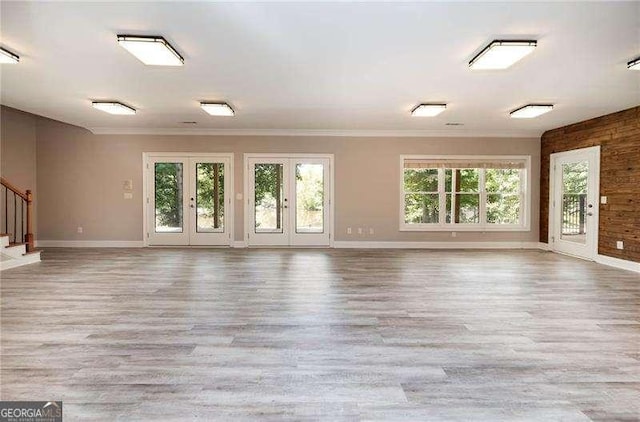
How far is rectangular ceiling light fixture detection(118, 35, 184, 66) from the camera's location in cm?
343

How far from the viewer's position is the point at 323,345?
9.76 ft

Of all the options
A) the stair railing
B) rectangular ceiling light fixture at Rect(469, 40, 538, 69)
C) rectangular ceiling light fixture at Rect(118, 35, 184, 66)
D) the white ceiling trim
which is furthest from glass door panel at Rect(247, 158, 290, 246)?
rectangular ceiling light fixture at Rect(469, 40, 538, 69)

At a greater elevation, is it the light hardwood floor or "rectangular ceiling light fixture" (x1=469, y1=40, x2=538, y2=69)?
"rectangular ceiling light fixture" (x1=469, y1=40, x2=538, y2=69)

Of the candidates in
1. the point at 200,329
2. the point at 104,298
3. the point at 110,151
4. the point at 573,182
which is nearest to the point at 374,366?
the point at 200,329

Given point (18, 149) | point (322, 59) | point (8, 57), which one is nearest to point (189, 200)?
point (18, 149)

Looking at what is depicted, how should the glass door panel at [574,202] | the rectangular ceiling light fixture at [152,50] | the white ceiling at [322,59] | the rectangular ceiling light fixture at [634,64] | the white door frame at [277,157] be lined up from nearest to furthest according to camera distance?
the white ceiling at [322,59], the rectangular ceiling light fixture at [152,50], the rectangular ceiling light fixture at [634,64], the glass door panel at [574,202], the white door frame at [277,157]

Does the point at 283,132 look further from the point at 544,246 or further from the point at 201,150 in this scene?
the point at 544,246

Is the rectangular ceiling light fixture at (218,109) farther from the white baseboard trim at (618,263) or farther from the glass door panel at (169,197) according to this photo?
the white baseboard trim at (618,263)

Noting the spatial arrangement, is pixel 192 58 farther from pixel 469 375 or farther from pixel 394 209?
pixel 394 209

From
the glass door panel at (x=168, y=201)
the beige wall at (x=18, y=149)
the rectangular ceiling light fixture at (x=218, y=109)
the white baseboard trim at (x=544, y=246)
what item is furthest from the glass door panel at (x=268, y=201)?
the white baseboard trim at (x=544, y=246)

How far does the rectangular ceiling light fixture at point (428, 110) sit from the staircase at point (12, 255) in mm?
6982

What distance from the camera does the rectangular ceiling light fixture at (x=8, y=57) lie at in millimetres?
3756

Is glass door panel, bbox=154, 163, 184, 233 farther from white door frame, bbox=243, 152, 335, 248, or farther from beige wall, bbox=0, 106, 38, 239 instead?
beige wall, bbox=0, 106, 38, 239

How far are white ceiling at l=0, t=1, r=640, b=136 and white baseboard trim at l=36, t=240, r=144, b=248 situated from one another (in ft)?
9.62
